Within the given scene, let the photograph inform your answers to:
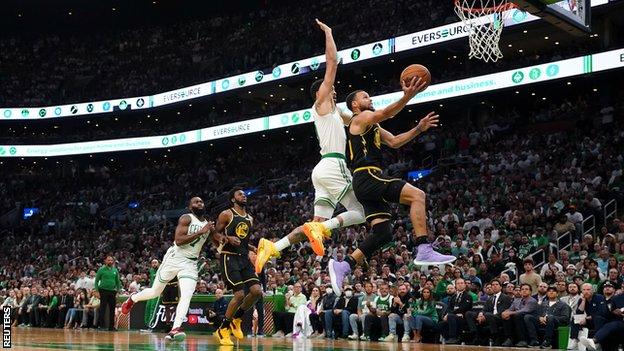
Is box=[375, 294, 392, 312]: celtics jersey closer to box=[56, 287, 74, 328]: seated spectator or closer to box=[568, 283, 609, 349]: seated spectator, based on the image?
box=[568, 283, 609, 349]: seated spectator

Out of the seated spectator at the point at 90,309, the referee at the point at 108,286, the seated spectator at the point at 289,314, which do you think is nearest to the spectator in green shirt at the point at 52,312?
the seated spectator at the point at 90,309

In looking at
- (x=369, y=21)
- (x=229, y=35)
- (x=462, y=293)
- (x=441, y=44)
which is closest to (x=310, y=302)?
(x=462, y=293)

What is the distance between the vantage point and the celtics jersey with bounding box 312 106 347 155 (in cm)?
907

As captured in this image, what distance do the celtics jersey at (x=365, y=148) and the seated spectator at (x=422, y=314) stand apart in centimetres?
747

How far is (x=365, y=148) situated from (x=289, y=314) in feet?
32.4

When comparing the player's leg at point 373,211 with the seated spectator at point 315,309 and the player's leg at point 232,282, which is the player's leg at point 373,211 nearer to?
the player's leg at point 232,282

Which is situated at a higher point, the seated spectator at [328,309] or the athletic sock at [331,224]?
the athletic sock at [331,224]

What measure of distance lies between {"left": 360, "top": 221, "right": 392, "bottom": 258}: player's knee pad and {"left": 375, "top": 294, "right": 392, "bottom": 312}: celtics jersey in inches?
310

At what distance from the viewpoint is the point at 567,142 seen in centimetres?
2558

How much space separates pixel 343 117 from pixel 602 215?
12614 mm

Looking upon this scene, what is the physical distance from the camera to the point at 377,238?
8.52m

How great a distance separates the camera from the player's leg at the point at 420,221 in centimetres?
823

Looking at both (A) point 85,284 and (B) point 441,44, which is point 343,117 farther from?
(B) point 441,44

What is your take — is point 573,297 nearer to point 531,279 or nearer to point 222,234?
point 531,279
